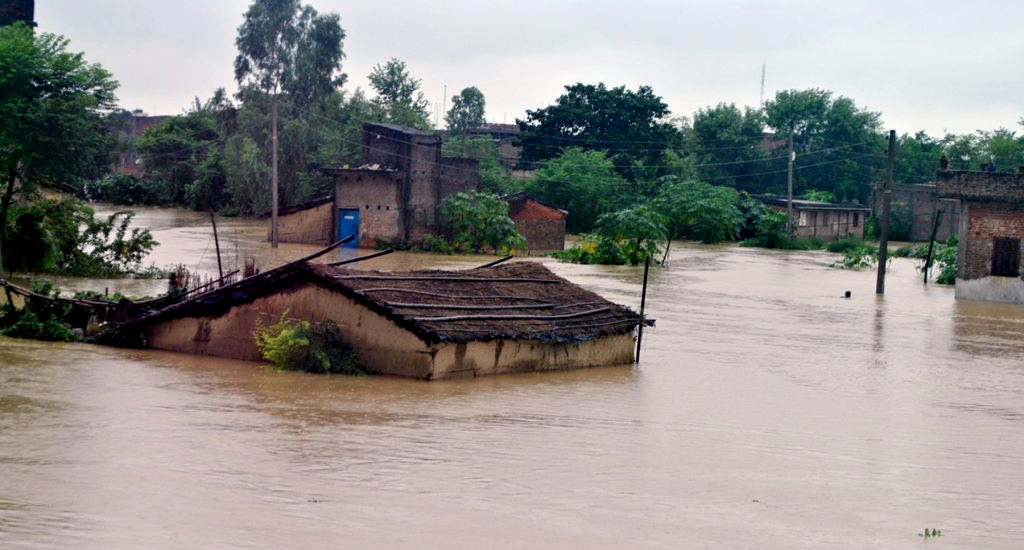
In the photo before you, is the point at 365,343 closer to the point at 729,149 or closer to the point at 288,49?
the point at 288,49

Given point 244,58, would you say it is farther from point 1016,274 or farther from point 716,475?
point 716,475

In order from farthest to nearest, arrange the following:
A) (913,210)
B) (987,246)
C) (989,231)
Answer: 1. (913,210)
2. (987,246)
3. (989,231)

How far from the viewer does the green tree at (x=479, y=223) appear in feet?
137

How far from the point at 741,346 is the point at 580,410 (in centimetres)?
756

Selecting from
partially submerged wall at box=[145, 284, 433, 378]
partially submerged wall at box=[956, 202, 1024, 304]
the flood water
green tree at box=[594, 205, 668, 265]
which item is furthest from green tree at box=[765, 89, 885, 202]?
partially submerged wall at box=[145, 284, 433, 378]

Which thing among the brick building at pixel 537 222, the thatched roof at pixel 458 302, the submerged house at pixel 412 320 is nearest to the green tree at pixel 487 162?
the brick building at pixel 537 222

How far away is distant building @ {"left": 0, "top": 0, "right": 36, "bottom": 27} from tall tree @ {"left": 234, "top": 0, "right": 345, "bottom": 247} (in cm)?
2734

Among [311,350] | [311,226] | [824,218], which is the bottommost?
[311,350]

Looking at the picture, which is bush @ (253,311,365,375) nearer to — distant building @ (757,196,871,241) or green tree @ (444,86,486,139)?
distant building @ (757,196,871,241)

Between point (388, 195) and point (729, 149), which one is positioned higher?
point (729, 149)

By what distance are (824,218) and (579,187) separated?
14.1 metres

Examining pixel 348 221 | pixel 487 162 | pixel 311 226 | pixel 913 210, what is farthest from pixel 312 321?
pixel 913 210

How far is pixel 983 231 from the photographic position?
29.8 m

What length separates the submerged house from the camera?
14.8 m
